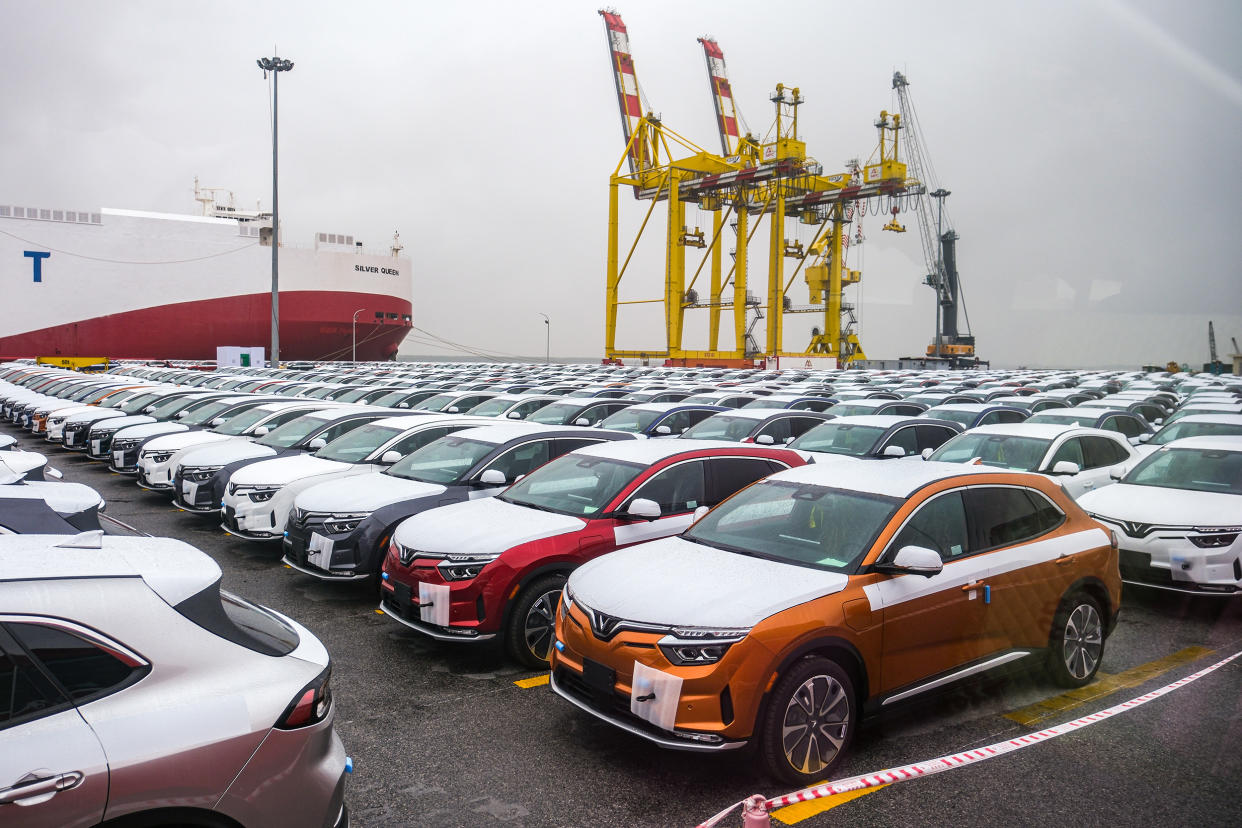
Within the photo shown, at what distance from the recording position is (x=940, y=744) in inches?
171

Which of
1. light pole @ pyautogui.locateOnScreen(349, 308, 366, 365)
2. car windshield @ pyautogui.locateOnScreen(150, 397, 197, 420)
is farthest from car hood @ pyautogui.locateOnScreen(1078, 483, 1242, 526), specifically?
light pole @ pyautogui.locateOnScreen(349, 308, 366, 365)

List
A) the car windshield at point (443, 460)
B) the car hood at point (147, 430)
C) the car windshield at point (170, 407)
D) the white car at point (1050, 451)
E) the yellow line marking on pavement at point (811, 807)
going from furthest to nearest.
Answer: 1. the car windshield at point (170, 407)
2. the car hood at point (147, 430)
3. the white car at point (1050, 451)
4. the car windshield at point (443, 460)
5. the yellow line marking on pavement at point (811, 807)

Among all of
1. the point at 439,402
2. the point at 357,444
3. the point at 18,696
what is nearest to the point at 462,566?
the point at 18,696

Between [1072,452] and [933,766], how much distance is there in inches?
239

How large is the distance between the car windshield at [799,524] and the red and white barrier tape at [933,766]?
1005mm

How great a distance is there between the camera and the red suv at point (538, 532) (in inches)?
208

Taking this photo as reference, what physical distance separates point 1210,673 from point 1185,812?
7.36ft

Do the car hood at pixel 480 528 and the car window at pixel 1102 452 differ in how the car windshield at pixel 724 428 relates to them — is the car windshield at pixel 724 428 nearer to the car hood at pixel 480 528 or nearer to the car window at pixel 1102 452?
the car window at pixel 1102 452

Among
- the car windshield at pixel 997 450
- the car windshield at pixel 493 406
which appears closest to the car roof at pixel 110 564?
the car windshield at pixel 997 450

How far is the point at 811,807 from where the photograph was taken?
3688 millimetres

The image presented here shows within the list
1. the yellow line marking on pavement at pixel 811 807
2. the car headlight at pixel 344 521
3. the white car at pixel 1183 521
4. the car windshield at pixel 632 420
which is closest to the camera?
the yellow line marking on pavement at pixel 811 807

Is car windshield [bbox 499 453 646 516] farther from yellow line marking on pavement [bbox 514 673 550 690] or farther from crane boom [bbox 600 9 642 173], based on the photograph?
crane boom [bbox 600 9 642 173]

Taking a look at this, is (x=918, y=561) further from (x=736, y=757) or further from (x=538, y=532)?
(x=538, y=532)

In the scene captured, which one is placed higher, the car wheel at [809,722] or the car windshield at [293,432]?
the car windshield at [293,432]
